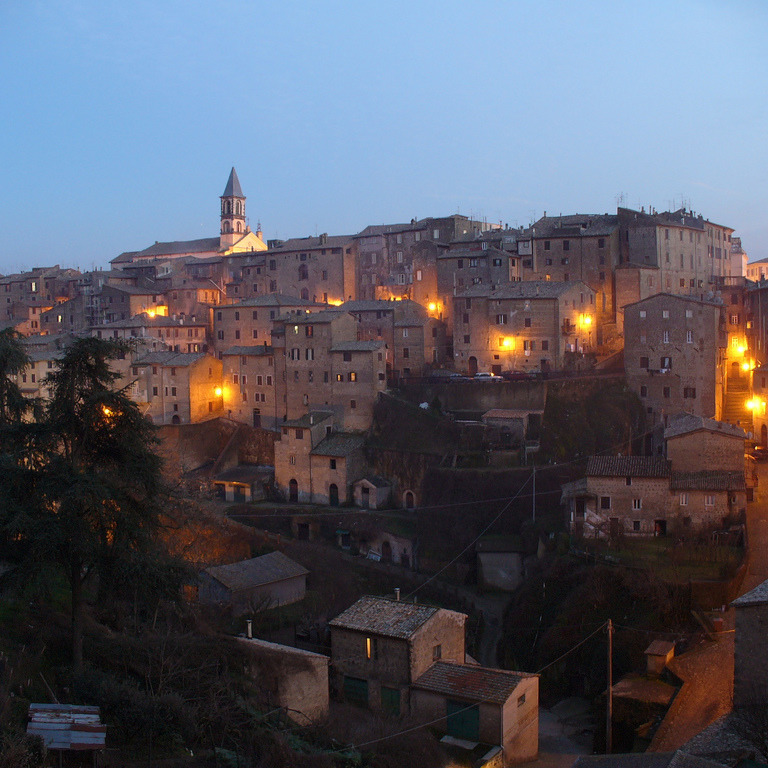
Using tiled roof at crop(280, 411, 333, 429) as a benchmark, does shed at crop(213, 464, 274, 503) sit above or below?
below

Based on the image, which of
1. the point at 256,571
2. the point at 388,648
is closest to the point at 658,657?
the point at 388,648

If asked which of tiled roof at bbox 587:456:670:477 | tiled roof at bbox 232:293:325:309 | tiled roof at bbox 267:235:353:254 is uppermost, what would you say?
tiled roof at bbox 267:235:353:254

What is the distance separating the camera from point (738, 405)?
140 ft

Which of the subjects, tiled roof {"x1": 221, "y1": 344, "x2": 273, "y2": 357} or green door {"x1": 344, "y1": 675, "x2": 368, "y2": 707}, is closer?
green door {"x1": 344, "y1": 675, "x2": 368, "y2": 707}

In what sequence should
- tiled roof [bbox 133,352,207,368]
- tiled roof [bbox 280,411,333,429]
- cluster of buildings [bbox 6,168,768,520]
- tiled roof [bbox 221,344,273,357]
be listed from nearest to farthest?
cluster of buildings [bbox 6,168,768,520] → tiled roof [bbox 280,411,333,429] → tiled roof [bbox 221,344,273,357] → tiled roof [bbox 133,352,207,368]

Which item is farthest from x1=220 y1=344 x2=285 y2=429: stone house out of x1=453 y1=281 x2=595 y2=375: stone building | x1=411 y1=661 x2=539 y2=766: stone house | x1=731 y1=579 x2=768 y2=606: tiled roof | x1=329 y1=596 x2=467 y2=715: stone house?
x1=731 y1=579 x2=768 y2=606: tiled roof

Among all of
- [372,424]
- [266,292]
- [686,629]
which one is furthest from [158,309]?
[686,629]

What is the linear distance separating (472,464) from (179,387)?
A: 1950cm

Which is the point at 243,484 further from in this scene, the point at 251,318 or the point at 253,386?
the point at 251,318

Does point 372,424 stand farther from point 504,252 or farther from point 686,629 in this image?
point 686,629

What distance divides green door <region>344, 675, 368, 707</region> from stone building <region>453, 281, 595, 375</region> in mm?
25203

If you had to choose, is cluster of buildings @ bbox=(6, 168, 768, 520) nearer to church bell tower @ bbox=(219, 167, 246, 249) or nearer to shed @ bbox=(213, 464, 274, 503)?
shed @ bbox=(213, 464, 274, 503)

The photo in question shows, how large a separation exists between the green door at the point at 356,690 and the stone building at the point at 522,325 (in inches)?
992

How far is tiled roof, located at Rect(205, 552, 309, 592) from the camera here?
2964cm
